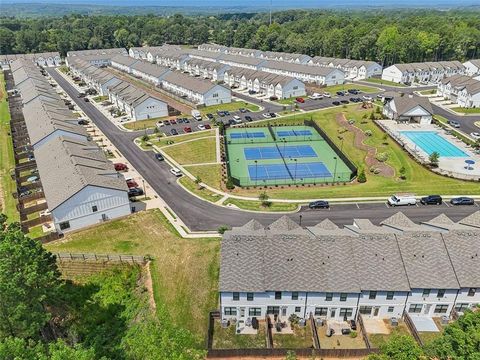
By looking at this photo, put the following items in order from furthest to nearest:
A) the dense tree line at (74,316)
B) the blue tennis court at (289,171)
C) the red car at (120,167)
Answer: the red car at (120,167) < the blue tennis court at (289,171) < the dense tree line at (74,316)

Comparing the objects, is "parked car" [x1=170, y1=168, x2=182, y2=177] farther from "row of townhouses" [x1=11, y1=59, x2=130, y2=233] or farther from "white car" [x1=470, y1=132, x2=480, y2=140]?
"white car" [x1=470, y1=132, x2=480, y2=140]

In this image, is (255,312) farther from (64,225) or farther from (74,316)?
(64,225)

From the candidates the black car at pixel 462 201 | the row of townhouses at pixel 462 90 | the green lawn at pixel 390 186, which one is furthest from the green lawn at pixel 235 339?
the row of townhouses at pixel 462 90

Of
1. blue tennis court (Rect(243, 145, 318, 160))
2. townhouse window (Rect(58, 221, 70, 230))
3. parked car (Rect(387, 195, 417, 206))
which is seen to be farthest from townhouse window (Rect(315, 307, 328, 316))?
blue tennis court (Rect(243, 145, 318, 160))

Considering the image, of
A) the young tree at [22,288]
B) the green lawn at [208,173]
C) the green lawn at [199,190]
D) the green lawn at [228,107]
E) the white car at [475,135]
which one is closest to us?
the young tree at [22,288]

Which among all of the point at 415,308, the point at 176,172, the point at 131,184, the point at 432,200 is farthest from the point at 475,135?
the point at 131,184

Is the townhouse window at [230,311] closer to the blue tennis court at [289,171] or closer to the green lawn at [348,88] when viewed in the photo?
the blue tennis court at [289,171]
